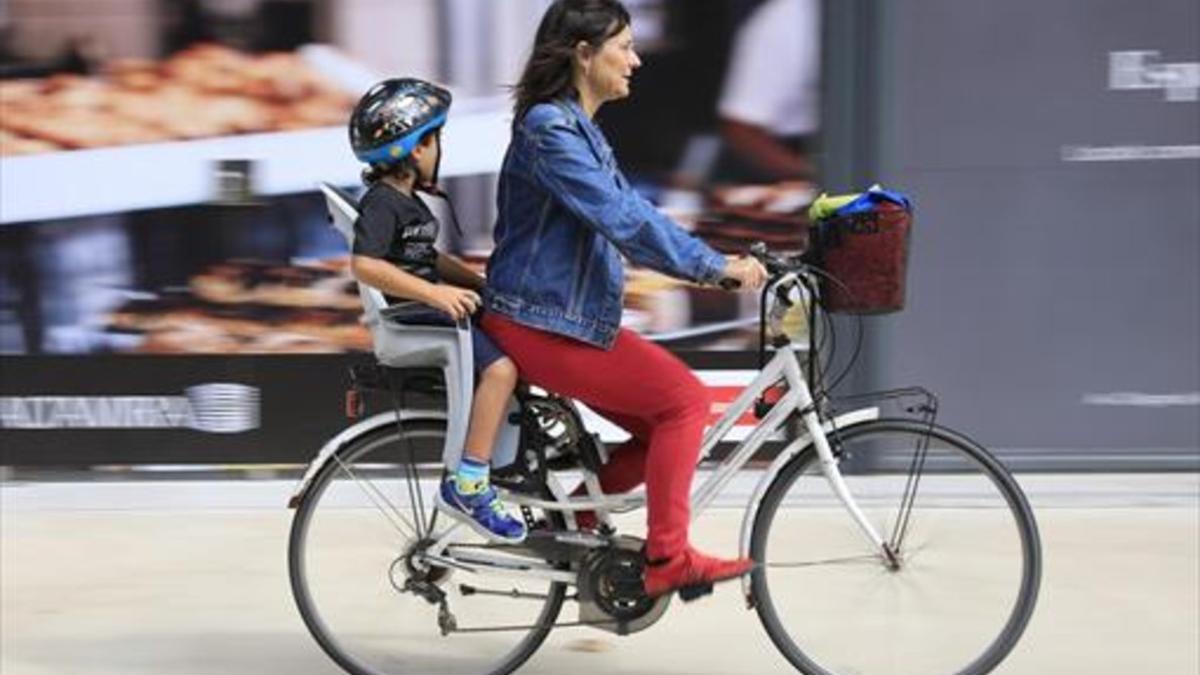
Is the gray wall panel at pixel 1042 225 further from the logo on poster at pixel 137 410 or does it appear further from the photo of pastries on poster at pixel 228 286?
the logo on poster at pixel 137 410

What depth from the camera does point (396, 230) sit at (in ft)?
12.2

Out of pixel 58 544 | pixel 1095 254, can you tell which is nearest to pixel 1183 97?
pixel 1095 254

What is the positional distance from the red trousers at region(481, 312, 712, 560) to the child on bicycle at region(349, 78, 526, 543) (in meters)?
0.08

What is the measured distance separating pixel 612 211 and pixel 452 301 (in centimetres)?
47

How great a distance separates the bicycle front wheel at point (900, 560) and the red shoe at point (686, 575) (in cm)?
14

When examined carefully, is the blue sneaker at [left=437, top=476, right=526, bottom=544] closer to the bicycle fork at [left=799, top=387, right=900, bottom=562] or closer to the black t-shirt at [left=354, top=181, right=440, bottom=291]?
the black t-shirt at [left=354, top=181, right=440, bottom=291]

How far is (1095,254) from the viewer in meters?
6.20

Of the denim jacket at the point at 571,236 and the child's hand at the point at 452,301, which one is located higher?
the denim jacket at the point at 571,236

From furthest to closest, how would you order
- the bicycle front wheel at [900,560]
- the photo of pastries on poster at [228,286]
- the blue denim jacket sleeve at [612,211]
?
the photo of pastries on poster at [228,286] < the bicycle front wheel at [900,560] < the blue denim jacket sleeve at [612,211]

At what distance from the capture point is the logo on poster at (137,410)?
6.30 metres

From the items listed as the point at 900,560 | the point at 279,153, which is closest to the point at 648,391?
the point at 900,560

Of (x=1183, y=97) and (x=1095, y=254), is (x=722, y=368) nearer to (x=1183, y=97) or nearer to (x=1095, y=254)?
(x=1095, y=254)

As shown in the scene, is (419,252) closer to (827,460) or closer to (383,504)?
(383,504)

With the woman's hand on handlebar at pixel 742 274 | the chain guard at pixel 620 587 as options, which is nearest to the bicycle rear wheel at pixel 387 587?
the chain guard at pixel 620 587
